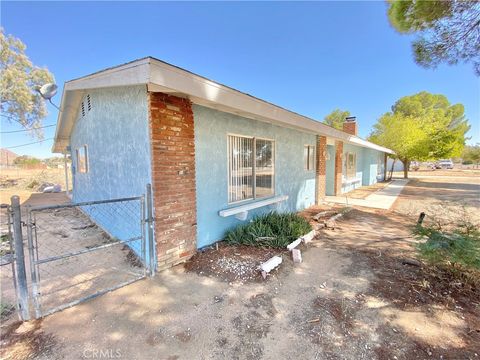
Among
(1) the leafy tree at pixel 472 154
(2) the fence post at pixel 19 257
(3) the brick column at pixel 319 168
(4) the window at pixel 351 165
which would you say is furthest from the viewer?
(1) the leafy tree at pixel 472 154

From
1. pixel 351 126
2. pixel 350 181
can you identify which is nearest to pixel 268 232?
pixel 350 181

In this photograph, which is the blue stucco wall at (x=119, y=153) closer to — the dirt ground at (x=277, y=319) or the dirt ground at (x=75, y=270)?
the dirt ground at (x=75, y=270)

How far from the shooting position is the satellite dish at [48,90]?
529cm

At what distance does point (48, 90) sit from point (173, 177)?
4.54m

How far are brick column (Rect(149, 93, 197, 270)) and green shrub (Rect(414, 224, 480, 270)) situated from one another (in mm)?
3457

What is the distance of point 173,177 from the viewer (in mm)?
3541

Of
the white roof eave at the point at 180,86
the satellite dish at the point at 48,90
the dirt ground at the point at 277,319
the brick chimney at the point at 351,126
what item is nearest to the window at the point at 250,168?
the white roof eave at the point at 180,86

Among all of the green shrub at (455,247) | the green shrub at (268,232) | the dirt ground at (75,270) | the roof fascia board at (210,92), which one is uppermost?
the roof fascia board at (210,92)

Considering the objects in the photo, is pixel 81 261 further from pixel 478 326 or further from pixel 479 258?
pixel 479 258

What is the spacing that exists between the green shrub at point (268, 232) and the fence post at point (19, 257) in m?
2.97

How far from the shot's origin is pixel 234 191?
196 inches

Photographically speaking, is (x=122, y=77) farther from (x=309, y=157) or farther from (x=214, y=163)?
(x=309, y=157)

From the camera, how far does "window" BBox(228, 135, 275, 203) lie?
486 cm

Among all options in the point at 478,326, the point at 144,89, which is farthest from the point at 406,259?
the point at 144,89
